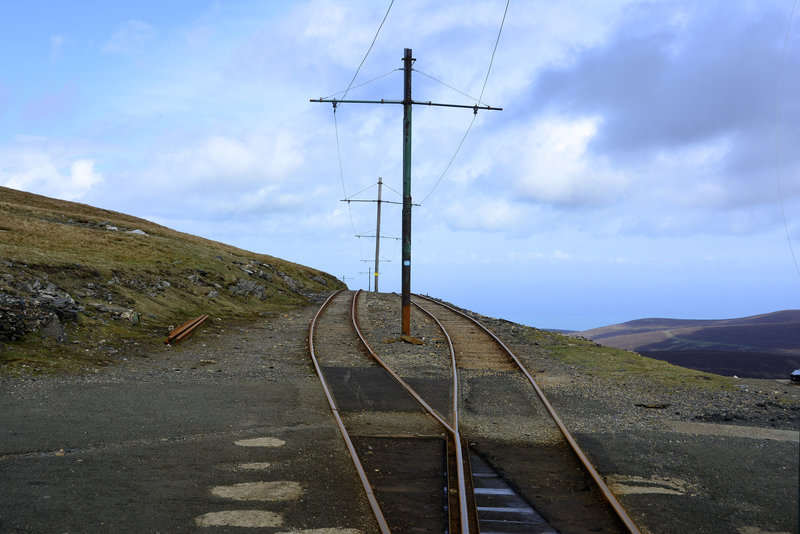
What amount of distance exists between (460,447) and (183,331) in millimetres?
13017

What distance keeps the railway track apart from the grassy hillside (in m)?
6.17

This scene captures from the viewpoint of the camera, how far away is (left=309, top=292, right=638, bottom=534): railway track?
6.45 meters

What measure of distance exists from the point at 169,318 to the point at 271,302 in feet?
34.8

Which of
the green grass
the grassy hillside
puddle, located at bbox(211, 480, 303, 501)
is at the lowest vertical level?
puddle, located at bbox(211, 480, 303, 501)

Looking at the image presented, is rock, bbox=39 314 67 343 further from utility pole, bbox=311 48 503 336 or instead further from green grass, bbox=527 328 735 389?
green grass, bbox=527 328 735 389

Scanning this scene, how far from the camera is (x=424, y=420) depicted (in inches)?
407

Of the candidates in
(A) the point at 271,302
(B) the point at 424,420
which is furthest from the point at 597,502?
(A) the point at 271,302

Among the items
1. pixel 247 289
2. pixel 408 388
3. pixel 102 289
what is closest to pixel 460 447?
pixel 408 388

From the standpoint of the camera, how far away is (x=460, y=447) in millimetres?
8359

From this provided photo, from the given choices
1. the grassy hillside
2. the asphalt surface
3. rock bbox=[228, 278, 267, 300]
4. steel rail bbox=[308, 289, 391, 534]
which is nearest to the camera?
steel rail bbox=[308, 289, 391, 534]

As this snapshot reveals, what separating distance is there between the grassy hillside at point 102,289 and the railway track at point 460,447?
6166mm

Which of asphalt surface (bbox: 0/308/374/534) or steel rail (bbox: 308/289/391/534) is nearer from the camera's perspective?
steel rail (bbox: 308/289/391/534)

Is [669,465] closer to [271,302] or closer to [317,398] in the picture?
[317,398]

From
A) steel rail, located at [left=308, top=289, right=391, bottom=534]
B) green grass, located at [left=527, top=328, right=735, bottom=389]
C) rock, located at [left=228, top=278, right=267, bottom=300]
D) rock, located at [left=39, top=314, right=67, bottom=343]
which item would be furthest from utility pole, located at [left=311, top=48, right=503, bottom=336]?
rock, located at [left=228, top=278, right=267, bottom=300]
